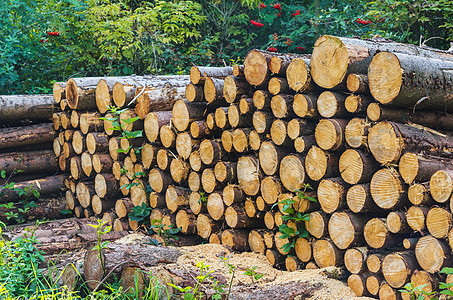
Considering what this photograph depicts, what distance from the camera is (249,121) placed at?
3.68 m

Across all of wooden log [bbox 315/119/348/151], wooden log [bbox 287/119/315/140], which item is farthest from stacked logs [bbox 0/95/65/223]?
wooden log [bbox 315/119/348/151]

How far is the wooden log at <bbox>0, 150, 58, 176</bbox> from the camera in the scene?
5211 mm

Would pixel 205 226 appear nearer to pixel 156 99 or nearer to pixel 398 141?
pixel 156 99

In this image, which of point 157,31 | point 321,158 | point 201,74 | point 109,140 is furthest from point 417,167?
point 157,31

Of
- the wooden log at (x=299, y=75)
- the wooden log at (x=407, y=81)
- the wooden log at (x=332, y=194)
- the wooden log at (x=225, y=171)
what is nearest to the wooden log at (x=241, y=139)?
the wooden log at (x=225, y=171)

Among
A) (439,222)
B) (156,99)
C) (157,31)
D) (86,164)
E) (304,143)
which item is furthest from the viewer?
(157,31)

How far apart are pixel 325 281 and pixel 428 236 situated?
0.75m

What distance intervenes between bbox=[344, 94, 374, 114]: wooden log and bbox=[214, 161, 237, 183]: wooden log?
4.08ft

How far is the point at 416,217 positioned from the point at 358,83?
908 mm

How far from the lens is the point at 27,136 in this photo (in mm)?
5320

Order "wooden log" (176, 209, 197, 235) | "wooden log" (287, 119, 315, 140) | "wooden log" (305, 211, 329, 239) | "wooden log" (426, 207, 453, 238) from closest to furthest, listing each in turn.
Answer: "wooden log" (426, 207, 453, 238) < "wooden log" (305, 211, 329, 239) < "wooden log" (287, 119, 315, 140) < "wooden log" (176, 209, 197, 235)

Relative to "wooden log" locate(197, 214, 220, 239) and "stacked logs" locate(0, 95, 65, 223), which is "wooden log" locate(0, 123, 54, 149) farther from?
"wooden log" locate(197, 214, 220, 239)

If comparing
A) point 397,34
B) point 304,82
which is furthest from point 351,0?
point 304,82

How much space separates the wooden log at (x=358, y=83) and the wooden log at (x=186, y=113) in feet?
5.09
